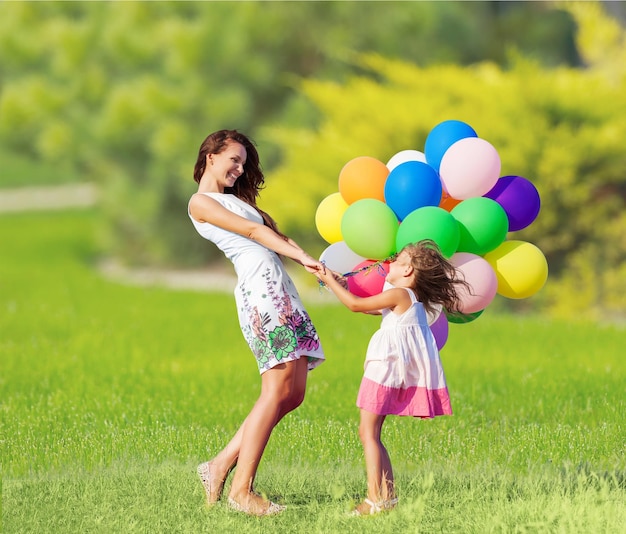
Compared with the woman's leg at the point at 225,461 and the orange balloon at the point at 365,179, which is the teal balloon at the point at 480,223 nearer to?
the orange balloon at the point at 365,179

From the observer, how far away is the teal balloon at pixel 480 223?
459 cm

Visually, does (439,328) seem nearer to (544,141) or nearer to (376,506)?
(376,506)

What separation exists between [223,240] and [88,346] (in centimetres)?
451

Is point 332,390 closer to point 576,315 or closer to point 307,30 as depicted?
point 576,315

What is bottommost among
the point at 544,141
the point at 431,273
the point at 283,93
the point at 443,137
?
the point at 431,273

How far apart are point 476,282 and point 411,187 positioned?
52 cm

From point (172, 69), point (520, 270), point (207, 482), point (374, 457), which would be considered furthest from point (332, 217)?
point (172, 69)

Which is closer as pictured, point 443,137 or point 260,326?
point 260,326

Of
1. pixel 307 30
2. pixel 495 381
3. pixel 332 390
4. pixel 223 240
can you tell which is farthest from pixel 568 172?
pixel 223 240

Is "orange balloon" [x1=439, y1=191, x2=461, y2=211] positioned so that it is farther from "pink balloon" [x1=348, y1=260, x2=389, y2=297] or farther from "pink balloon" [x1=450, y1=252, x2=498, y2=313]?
"pink balloon" [x1=348, y1=260, x2=389, y2=297]

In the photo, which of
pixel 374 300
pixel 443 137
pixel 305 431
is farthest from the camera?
pixel 305 431

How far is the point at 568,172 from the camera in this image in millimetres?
10930

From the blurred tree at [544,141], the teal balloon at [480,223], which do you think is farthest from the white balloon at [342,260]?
the blurred tree at [544,141]

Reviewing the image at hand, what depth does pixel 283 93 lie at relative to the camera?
1583 cm
